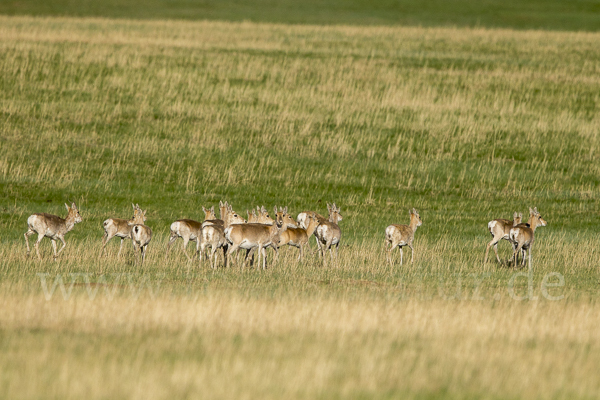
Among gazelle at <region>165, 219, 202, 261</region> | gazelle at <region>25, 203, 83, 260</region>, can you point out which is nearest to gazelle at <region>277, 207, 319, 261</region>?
gazelle at <region>165, 219, 202, 261</region>

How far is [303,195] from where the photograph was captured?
114 feet

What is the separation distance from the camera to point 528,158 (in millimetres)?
41031

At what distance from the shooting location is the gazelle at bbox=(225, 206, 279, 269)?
69.3 feet

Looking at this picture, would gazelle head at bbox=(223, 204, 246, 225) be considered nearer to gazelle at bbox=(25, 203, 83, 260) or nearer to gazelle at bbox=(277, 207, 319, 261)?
gazelle at bbox=(277, 207, 319, 261)

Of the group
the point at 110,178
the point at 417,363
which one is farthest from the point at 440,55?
the point at 417,363

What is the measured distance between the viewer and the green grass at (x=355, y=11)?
327 feet

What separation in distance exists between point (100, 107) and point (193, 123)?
5018mm

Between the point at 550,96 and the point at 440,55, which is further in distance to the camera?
the point at 440,55

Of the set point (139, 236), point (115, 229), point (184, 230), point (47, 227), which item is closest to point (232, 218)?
point (184, 230)

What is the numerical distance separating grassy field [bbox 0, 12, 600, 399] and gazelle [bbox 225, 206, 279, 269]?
76cm

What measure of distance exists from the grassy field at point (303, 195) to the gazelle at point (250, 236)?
2.49 feet

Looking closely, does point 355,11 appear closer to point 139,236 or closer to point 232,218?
point 232,218

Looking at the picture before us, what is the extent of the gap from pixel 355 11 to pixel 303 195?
8008cm

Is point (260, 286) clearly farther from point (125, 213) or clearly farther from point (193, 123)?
point (193, 123)
